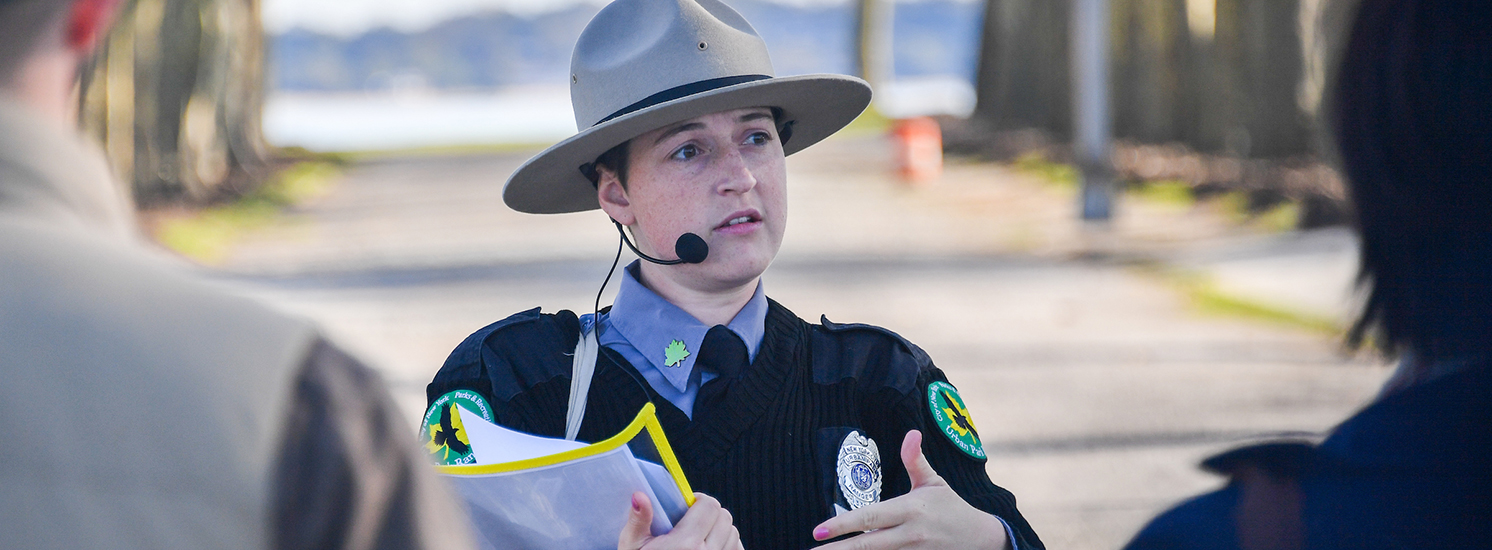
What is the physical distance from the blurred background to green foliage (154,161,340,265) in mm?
99

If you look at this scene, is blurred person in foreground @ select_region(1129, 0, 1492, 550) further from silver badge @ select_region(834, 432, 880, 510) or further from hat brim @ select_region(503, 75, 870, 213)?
hat brim @ select_region(503, 75, 870, 213)

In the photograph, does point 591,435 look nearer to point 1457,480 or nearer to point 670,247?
point 670,247

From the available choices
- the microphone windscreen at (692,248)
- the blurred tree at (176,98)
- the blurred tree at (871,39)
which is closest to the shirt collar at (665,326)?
the microphone windscreen at (692,248)

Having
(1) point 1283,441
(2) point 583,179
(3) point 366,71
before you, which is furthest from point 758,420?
(3) point 366,71

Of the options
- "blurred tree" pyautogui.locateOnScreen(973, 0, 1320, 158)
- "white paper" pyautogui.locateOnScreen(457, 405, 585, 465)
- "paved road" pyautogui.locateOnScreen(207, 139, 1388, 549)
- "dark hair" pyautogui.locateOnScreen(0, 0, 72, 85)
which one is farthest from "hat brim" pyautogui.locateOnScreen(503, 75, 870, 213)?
"blurred tree" pyautogui.locateOnScreen(973, 0, 1320, 158)

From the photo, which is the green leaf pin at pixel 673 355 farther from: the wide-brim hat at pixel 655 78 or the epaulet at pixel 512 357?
the wide-brim hat at pixel 655 78

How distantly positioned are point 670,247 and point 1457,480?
1.45m

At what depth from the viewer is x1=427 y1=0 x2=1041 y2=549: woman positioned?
7.75 feet

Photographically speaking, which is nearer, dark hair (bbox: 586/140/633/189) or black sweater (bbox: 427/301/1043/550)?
black sweater (bbox: 427/301/1043/550)

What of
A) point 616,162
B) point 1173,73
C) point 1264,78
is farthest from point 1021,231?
point 616,162

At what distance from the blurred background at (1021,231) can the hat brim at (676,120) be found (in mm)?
458

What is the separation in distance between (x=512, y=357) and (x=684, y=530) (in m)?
0.60

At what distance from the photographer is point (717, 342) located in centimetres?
246

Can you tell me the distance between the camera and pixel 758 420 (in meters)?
2.38
